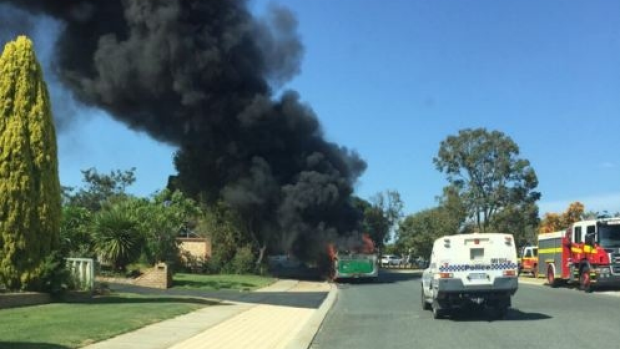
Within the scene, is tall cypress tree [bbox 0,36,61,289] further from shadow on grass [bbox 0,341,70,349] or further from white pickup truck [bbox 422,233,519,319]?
white pickup truck [bbox 422,233,519,319]

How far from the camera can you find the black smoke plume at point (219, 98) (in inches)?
1620

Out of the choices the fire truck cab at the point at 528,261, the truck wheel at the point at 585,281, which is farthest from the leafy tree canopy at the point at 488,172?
the truck wheel at the point at 585,281

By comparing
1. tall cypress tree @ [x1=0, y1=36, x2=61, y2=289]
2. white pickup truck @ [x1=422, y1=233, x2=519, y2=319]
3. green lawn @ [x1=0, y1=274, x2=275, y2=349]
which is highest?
tall cypress tree @ [x1=0, y1=36, x2=61, y2=289]

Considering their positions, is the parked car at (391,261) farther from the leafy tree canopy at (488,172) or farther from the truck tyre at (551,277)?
the truck tyre at (551,277)

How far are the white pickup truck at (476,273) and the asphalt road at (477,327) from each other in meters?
0.43

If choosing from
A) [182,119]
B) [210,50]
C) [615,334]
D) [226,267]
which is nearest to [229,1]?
[210,50]

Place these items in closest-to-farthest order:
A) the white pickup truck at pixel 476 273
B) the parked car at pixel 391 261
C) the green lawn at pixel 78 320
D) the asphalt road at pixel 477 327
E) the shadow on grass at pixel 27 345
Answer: the shadow on grass at pixel 27 345 < the green lawn at pixel 78 320 < the asphalt road at pixel 477 327 < the white pickup truck at pixel 476 273 < the parked car at pixel 391 261

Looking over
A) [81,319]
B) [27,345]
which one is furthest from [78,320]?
[27,345]

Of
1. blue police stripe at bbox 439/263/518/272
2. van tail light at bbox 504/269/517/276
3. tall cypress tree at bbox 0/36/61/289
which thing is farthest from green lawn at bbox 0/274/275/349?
van tail light at bbox 504/269/517/276

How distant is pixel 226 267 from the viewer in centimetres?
4194

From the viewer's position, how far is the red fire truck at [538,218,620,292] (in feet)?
82.6

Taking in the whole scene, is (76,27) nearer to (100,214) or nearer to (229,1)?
(229,1)

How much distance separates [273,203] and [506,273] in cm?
2791

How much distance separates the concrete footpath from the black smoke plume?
21.8 m
